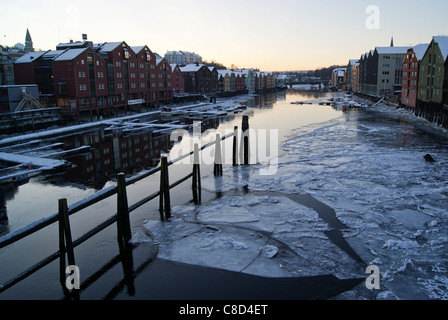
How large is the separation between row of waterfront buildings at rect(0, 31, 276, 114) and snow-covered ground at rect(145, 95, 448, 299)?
1556 inches

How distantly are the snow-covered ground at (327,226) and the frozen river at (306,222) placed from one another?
3cm

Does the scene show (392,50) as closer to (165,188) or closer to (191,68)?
(191,68)

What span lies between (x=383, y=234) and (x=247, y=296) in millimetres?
5325

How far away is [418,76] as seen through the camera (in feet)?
197

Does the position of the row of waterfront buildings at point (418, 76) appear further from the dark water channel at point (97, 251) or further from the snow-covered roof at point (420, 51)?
the dark water channel at point (97, 251)

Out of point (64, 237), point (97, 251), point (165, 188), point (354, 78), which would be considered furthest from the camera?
point (354, 78)

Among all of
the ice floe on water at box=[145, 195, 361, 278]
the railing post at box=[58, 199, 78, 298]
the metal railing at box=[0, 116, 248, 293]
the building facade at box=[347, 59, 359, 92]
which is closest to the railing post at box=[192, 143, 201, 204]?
the metal railing at box=[0, 116, 248, 293]

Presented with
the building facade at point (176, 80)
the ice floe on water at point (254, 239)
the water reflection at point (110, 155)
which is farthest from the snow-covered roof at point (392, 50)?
the ice floe on water at point (254, 239)

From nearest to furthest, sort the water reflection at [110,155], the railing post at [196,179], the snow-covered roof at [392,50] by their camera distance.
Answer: the railing post at [196,179], the water reflection at [110,155], the snow-covered roof at [392,50]

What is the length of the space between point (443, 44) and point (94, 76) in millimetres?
50647

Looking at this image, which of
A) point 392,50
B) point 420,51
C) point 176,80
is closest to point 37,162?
point 420,51

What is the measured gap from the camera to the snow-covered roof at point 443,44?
4792cm

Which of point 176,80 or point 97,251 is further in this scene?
point 176,80
